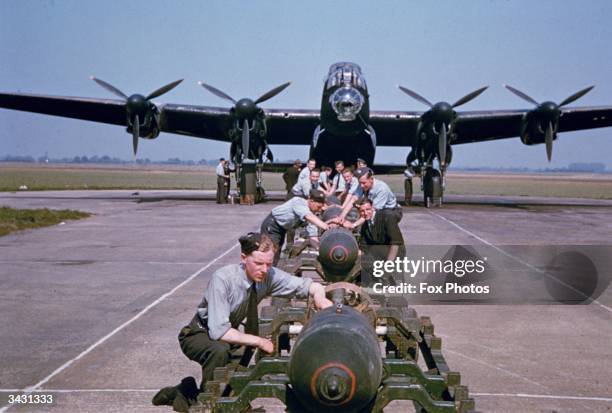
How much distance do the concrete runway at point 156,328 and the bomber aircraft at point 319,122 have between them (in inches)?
466

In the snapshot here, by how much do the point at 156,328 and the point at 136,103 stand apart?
23.3m

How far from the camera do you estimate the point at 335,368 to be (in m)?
3.96

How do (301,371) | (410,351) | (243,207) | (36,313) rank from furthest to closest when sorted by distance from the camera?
(243,207) → (36,313) → (410,351) → (301,371)

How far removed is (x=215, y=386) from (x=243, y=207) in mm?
27110

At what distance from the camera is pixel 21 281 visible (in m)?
12.9

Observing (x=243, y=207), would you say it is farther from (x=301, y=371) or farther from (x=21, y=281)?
(x=301, y=371)

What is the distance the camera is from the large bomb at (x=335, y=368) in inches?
156

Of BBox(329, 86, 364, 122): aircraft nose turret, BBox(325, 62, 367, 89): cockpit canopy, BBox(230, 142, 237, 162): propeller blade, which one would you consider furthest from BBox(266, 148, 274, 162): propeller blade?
BBox(329, 86, 364, 122): aircraft nose turret

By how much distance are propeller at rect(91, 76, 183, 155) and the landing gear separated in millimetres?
12614

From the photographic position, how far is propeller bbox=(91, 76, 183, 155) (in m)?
31.2

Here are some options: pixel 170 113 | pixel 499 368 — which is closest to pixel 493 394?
pixel 499 368

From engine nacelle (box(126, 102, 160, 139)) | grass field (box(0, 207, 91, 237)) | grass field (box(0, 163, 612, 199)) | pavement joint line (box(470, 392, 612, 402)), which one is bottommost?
grass field (box(0, 163, 612, 199))

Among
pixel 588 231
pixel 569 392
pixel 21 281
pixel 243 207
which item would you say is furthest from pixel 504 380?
pixel 243 207

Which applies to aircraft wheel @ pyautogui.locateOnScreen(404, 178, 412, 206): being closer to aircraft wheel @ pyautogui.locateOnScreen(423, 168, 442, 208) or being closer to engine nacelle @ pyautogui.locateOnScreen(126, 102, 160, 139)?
aircraft wheel @ pyautogui.locateOnScreen(423, 168, 442, 208)
